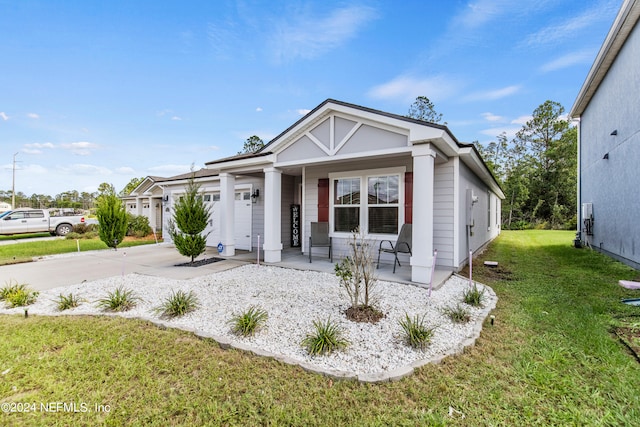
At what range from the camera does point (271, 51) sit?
998 cm

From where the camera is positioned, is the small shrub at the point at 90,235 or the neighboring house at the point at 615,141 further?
the small shrub at the point at 90,235

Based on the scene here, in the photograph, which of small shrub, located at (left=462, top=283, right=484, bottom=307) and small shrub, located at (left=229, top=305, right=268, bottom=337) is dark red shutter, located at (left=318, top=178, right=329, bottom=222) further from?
small shrub, located at (left=229, top=305, right=268, bottom=337)

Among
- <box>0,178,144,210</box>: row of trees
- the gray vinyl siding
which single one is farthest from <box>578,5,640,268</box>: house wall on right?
<box>0,178,144,210</box>: row of trees

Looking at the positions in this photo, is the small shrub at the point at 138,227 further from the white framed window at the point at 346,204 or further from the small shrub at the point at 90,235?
the white framed window at the point at 346,204

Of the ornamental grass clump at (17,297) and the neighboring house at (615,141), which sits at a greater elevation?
the neighboring house at (615,141)

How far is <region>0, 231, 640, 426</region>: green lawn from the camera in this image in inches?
77.4

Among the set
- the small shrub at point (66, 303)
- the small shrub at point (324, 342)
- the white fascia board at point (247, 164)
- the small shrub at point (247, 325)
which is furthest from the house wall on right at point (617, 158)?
the small shrub at point (66, 303)

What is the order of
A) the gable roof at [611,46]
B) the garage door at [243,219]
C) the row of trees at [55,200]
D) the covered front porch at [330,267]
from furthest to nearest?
1. the row of trees at [55,200]
2. the garage door at [243,219]
3. the gable roof at [611,46]
4. the covered front porch at [330,267]

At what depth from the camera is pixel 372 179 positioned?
287 inches

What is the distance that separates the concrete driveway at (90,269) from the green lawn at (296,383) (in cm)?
275

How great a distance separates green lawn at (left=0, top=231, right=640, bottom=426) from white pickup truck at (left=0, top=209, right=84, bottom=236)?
1614 cm

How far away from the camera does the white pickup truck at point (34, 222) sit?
47.3 feet

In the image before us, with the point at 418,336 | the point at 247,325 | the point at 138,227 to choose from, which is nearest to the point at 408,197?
the point at 418,336

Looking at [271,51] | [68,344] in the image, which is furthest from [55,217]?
[68,344]
